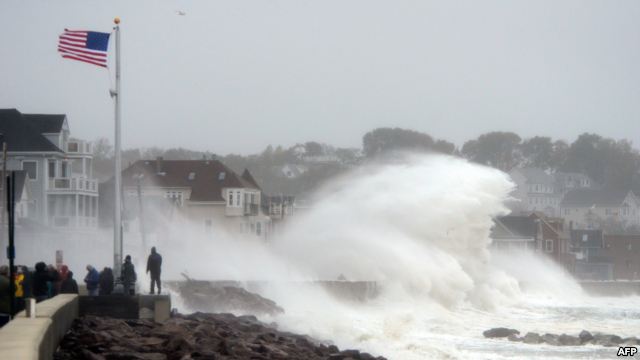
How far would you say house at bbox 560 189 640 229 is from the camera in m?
139

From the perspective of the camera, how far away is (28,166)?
180 feet

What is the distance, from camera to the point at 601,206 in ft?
460

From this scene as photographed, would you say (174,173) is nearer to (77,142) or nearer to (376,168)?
(376,168)

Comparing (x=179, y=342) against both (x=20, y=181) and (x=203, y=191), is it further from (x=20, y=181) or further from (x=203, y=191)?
(x=203, y=191)

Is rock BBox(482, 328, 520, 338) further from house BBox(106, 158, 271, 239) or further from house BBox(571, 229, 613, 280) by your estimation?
house BBox(571, 229, 613, 280)

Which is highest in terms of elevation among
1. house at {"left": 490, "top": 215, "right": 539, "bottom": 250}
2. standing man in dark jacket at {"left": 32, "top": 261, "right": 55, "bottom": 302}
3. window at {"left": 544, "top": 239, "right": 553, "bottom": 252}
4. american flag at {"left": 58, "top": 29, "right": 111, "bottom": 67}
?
american flag at {"left": 58, "top": 29, "right": 111, "bottom": 67}

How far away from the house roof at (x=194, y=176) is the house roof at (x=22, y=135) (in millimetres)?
17078

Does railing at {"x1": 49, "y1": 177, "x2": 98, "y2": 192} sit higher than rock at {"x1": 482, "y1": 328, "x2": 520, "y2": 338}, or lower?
higher

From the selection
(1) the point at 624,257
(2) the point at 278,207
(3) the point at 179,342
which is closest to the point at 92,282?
(3) the point at 179,342

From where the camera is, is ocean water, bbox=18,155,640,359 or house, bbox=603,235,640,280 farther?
house, bbox=603,235,640,280

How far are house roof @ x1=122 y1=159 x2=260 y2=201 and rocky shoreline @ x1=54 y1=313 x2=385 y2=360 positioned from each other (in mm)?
44368

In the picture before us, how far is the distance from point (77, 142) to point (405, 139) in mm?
81988

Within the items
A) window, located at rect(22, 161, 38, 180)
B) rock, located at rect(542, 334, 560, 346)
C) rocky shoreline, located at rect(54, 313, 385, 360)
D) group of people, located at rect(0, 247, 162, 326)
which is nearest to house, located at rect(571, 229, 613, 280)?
window, located at rect(22, 161, 38, 180)

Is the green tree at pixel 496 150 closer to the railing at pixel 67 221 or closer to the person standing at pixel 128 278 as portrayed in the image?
the railing at pixel 67 221
